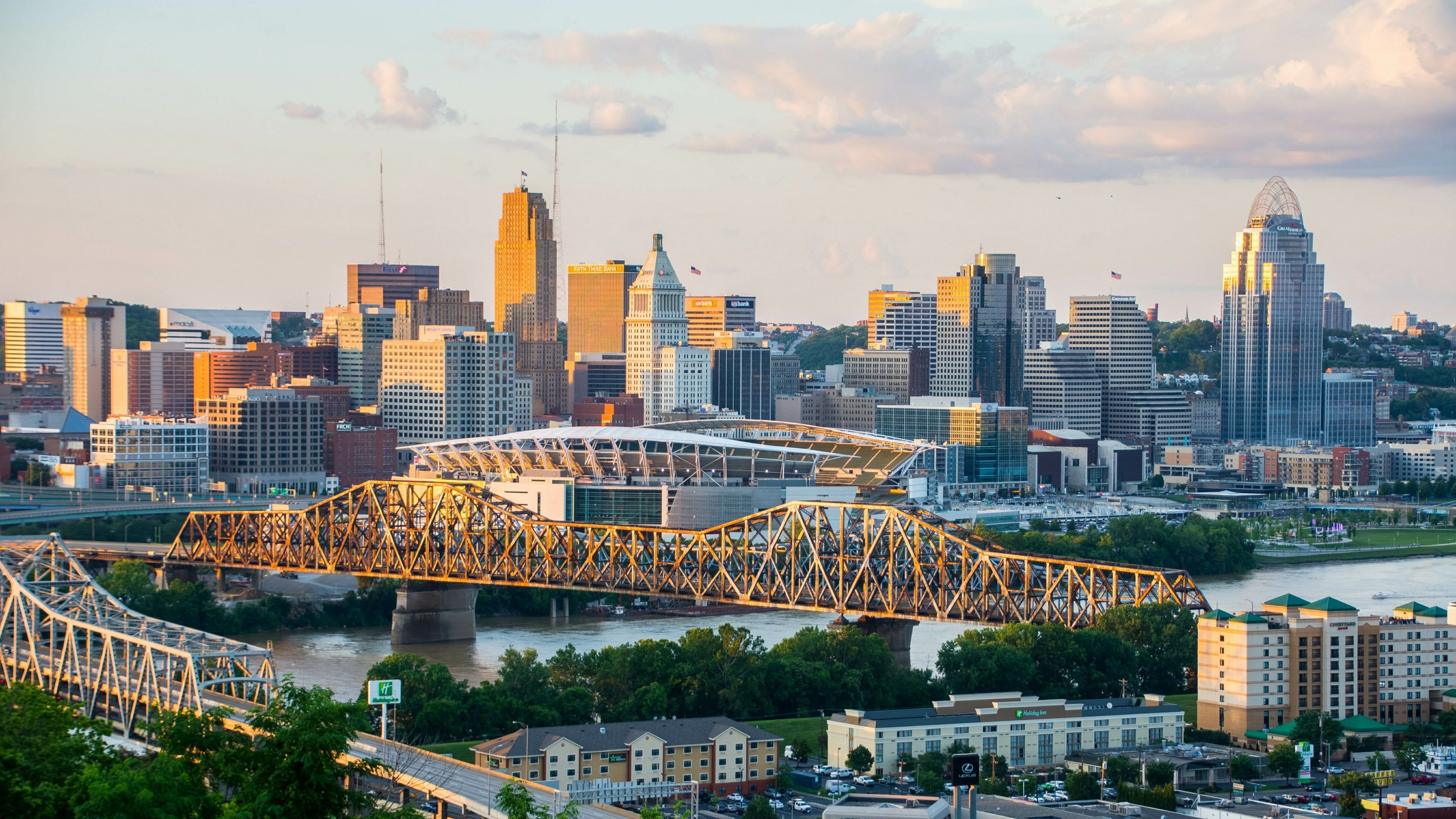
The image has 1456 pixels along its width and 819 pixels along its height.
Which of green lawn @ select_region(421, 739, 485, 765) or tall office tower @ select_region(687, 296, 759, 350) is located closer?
green lawn @ select_region(421, 739, 485, 765)

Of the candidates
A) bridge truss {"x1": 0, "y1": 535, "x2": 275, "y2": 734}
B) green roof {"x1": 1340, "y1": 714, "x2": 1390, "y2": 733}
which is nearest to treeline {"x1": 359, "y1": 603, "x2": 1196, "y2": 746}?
bridge truss {"x1": 0, "y1": 535, "x2": 275, "y2": 734}

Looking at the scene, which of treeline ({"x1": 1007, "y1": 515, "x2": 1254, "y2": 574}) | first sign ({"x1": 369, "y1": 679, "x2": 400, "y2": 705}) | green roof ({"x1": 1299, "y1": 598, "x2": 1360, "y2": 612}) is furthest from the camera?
treeline ({"x1": 1007, "y1": 515, "x2": 1254, "y2": 574})

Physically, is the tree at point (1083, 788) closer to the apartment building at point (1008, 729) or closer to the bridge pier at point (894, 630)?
the apartment building at point (1008, 729)

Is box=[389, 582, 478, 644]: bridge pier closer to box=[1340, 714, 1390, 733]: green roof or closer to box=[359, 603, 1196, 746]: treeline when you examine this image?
box=[359, 603, 1196, 746]: treeline

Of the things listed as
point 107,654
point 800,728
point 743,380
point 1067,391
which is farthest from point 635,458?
point 1067,391

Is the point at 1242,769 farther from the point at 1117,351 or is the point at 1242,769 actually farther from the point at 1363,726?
the point at 1117,351
